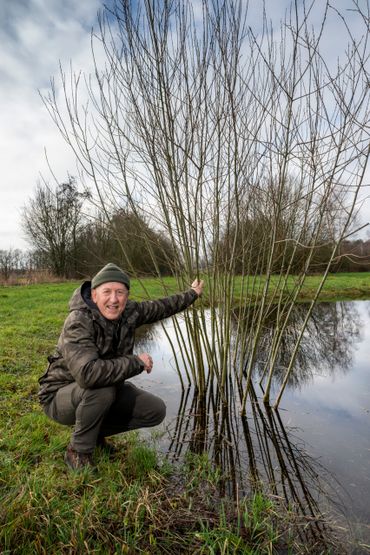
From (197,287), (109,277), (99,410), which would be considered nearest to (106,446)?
(99,410)

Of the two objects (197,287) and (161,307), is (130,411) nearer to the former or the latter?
(161,307)

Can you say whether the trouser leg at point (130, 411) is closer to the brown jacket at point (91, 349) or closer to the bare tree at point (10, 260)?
the brown jacket at point (91, 349)

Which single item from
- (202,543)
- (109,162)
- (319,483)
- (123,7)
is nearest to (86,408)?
(202,543)

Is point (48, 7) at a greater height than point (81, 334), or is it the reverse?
point (48, 7)

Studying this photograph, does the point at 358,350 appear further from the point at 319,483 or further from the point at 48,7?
the point at 48,7

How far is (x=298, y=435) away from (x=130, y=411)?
67.1 inches

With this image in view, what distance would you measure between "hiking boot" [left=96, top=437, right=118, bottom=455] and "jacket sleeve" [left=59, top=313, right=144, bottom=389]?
0.72 m

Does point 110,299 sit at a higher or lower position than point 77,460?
higher

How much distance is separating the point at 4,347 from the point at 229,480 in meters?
4.61

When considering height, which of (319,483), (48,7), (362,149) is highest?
(48,7)

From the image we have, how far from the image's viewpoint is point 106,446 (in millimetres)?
2867

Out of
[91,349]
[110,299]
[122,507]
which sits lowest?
[122,507]

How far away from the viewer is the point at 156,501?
7.01ft

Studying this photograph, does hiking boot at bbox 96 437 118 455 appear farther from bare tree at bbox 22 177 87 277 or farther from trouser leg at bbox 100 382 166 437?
bare tree at bbox 22 177 87 277
